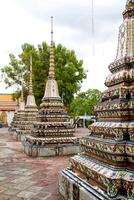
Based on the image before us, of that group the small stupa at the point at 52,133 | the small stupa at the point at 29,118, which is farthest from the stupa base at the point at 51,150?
the small stupa at the point at 29,118

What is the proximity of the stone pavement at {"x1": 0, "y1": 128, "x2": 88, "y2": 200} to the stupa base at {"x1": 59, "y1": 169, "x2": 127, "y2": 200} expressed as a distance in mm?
283

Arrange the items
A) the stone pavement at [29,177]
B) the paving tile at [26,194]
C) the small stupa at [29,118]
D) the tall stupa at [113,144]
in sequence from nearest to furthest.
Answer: the tall stupa at [113,144] → the paving tile at [26,194] → the stone pavement at [29,177] → the small stupa at [29,118]

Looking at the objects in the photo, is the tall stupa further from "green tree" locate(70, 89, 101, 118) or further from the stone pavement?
"green tree" locate(70, 89, 101, 118)

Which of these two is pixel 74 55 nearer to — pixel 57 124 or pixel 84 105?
pixel 84 105

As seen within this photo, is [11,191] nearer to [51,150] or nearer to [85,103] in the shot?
[51,150]

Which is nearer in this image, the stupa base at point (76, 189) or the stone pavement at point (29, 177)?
the stupa base at point (76, 189)

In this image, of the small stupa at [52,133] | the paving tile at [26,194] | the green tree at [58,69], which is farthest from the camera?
the green tree at [58,69]

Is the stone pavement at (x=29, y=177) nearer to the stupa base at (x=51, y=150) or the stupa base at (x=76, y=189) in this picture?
the stupa base at (x=76, y=189)

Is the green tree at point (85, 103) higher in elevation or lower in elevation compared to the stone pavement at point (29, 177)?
higher

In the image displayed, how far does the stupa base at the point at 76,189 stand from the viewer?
4.37m

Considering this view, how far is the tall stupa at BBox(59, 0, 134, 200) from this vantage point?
14.1 feet

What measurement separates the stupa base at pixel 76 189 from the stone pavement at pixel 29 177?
0.93ft

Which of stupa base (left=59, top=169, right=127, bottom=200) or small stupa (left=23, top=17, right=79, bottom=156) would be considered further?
small stupa (left=23, top=17, right=79, bottom=156)

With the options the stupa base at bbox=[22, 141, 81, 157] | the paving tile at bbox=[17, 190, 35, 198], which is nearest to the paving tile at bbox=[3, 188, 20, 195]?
the paving tile at bbox=[17, 190, 35, 198]
